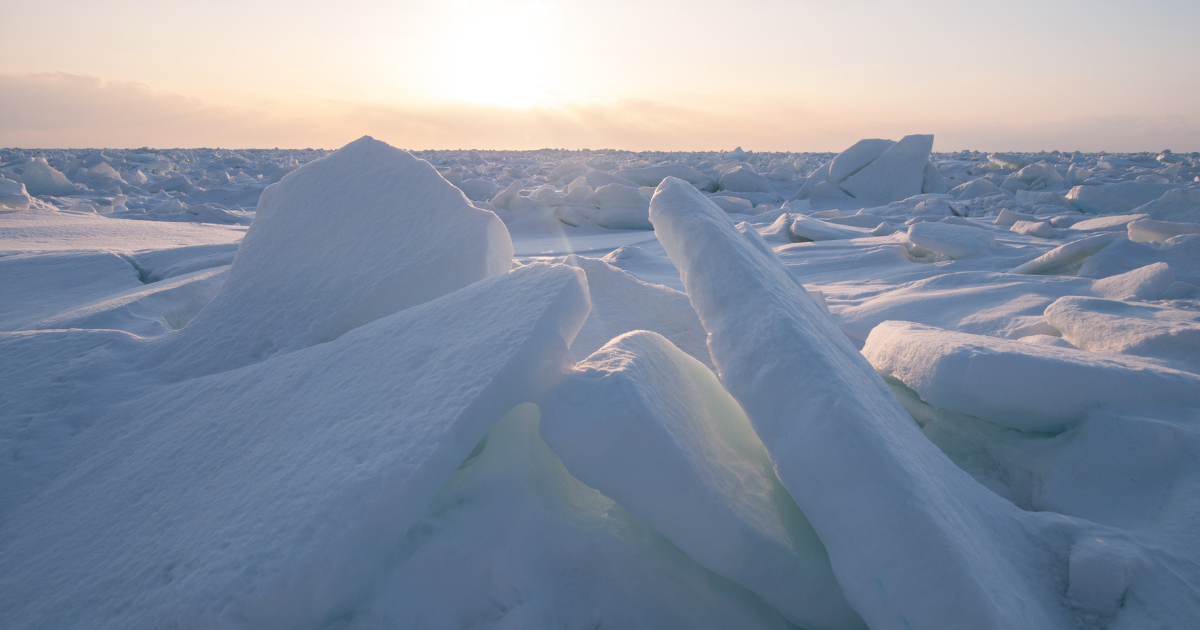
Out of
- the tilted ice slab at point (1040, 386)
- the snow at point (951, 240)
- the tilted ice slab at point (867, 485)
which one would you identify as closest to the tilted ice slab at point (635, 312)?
the tilted ice slab at point (1040, 386)

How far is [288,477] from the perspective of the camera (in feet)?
2.87

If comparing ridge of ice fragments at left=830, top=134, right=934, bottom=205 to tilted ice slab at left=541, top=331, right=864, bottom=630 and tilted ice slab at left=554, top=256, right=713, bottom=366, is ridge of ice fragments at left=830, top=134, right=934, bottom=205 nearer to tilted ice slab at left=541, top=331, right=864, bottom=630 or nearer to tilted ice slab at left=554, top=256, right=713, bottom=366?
tilted ice slab at left=554, top=256, right=713, bottom=366

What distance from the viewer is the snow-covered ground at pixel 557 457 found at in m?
0.77

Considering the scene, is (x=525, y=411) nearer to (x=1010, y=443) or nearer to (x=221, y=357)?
(x=221, y=357)

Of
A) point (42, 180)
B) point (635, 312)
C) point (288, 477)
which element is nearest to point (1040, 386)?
point (635, 312)

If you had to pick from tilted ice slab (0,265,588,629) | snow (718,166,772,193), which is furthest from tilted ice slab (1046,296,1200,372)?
snow (718,166,772,193)

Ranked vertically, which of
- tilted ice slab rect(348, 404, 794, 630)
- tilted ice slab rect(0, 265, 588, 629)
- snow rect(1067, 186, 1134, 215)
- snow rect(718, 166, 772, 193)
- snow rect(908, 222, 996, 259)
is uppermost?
snow rect(718, 166, 772, 193)

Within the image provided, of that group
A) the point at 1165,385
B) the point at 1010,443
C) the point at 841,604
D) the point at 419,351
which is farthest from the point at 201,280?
the point at 1165,385

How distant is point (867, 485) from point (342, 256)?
5.27ft

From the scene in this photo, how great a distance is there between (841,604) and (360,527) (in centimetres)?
70

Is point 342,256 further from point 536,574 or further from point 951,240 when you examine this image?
point 951,240

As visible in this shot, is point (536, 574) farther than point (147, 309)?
No

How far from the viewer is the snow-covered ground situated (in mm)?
770

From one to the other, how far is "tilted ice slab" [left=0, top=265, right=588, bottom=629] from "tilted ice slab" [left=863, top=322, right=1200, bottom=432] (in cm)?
96
